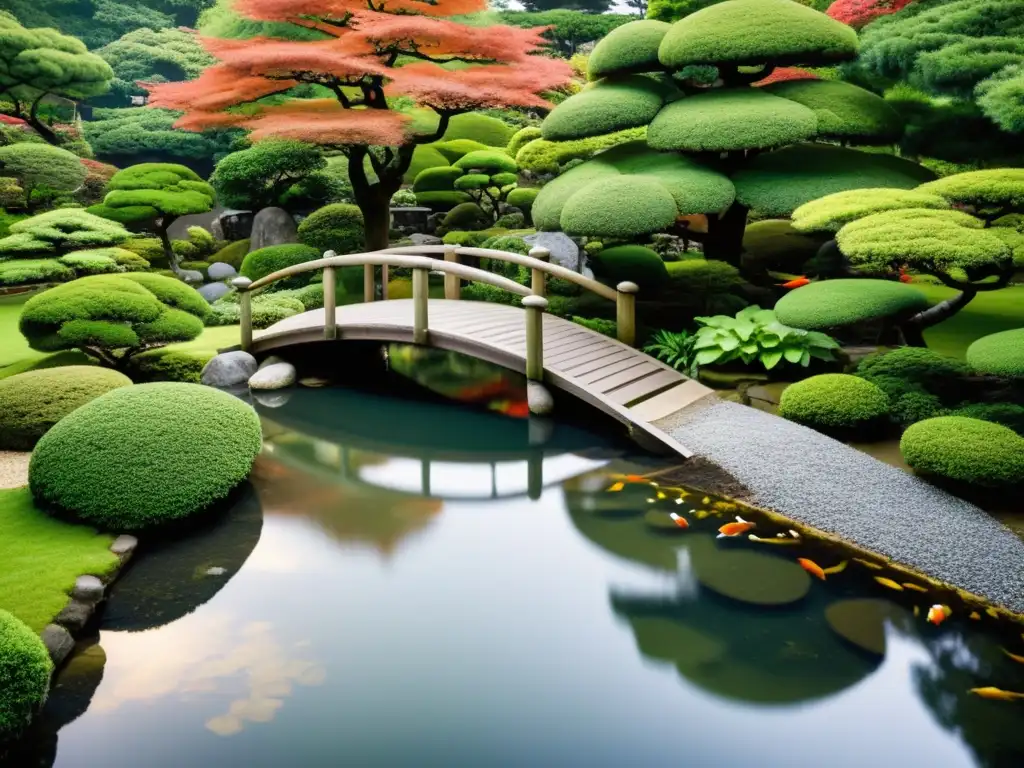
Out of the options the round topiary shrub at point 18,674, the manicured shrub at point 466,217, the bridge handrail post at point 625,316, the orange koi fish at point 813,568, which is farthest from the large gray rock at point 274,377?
the manicured shrub at point 466,217

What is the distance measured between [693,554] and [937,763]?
2015mm

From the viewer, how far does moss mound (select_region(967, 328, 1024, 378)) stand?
5199 mm

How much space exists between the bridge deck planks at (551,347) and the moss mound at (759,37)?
11.2 ft

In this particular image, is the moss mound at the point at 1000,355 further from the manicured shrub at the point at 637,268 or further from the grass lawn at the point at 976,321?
the manicured shrub at the point at 637,268

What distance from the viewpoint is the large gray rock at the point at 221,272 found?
15.5m

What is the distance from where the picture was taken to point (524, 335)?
8648mm

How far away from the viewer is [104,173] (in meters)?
17.7

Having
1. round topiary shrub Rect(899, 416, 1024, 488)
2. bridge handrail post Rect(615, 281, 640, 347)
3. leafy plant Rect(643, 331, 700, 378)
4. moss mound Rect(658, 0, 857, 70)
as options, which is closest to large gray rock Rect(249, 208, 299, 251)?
moss mound Rect(658, 0, 857, 70)

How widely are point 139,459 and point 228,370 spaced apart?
4.25 meters

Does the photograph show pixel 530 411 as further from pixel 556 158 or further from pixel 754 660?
pixel 556 158

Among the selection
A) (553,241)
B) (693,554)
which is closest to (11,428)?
(693,554)

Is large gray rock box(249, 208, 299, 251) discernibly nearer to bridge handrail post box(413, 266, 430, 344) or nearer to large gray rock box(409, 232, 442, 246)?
large gray rock box(409, 232, 442, 246)

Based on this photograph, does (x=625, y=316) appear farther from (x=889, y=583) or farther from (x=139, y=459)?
(x=139, y=459)

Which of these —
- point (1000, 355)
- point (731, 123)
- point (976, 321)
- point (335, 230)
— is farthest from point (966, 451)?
point (335, 230)
